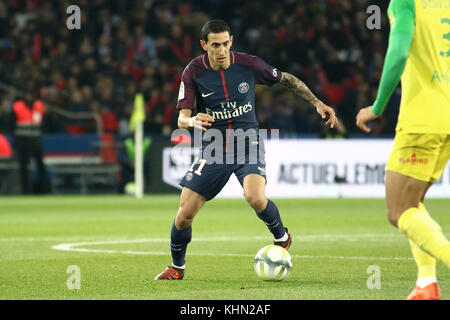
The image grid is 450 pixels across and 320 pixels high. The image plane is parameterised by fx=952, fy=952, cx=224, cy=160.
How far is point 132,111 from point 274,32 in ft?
16.5

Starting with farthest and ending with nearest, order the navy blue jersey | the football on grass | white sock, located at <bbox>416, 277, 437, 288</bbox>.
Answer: the navy blue jersey → the football on grass → white sock, located at <bbox>416, 277, 437, 288</bbox>

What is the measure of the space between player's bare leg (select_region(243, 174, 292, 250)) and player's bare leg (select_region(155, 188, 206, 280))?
1.31 feet

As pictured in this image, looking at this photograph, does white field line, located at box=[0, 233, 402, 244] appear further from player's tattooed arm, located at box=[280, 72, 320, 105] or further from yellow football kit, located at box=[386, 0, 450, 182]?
yellow football kit, located at box=[386, 0, 450, 182]

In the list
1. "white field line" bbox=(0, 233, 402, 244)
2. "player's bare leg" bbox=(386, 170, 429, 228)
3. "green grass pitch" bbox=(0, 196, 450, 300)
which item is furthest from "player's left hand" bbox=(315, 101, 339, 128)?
"white field line" bbox=(0, 233, 402, 244)

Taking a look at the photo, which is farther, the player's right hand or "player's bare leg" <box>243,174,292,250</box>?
"player's bare leg" <box>243,174,292,250</box>

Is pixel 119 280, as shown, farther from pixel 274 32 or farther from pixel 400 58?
pixel 274 32

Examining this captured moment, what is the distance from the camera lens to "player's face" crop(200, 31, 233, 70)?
7766 millimetres

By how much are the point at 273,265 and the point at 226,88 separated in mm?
1572

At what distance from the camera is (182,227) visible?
7.86 metres

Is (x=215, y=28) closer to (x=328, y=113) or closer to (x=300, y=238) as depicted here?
(x=328, y=113)

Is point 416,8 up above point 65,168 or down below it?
above

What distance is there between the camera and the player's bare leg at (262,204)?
7.91m

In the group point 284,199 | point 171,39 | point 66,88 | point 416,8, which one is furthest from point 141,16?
point 416,8

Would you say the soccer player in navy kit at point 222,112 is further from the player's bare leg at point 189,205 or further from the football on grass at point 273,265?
the football on grass at point 273,265
